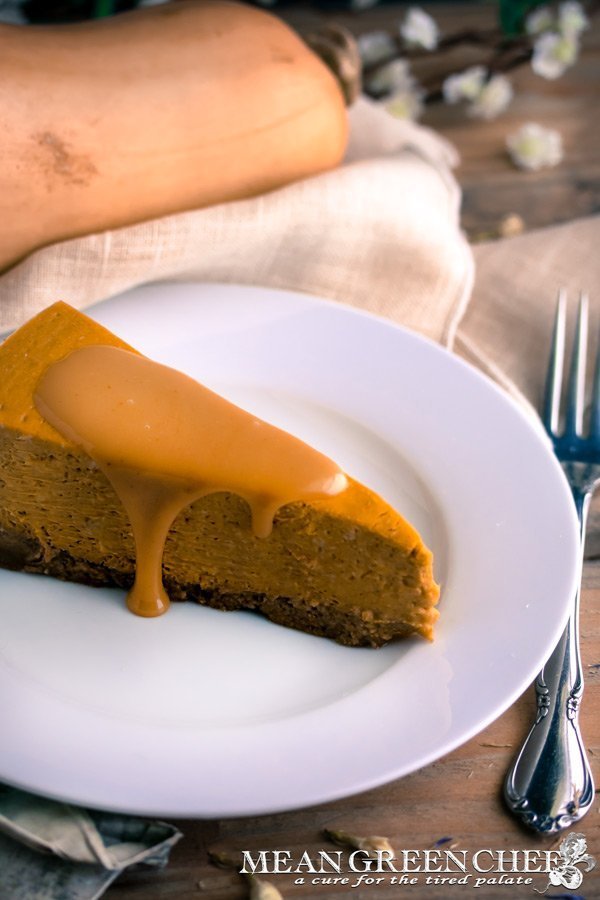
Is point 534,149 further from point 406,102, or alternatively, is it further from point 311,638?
point 311,638

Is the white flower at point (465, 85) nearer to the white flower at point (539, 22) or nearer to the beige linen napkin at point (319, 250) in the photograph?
the white flower at point (539, 22)

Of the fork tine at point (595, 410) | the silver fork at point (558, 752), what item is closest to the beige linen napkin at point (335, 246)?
the fork tine at point (595, 410)

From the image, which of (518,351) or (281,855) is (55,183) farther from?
(281,855)

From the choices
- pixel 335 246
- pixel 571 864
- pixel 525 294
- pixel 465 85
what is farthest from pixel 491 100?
pixel 571 864

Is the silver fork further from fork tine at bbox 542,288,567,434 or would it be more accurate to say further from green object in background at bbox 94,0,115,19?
green object in background at bbox 94,0,115,19

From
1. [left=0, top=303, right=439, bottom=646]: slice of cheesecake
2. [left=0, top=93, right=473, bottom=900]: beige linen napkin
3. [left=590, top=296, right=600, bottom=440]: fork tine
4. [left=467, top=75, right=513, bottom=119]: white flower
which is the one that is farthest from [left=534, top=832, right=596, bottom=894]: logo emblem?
[left=467, top=75, right=513, bottom=119]: white flower

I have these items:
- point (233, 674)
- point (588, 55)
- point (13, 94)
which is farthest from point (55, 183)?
point (588, 55)

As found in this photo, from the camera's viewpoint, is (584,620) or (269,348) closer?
(584,620)
